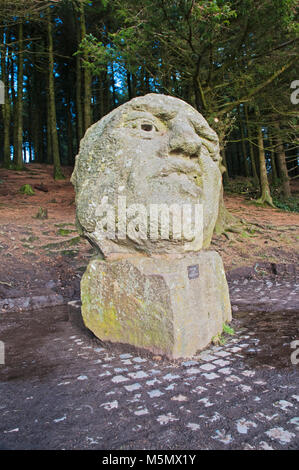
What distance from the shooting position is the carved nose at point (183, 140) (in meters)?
3.18

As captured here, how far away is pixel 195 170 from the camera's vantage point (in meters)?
3.37

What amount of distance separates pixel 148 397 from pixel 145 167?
1.97 metres

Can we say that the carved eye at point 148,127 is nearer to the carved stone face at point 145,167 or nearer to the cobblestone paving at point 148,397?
the carved stone face at point 145,167

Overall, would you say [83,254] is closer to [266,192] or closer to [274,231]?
[274,231]

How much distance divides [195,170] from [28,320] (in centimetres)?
295

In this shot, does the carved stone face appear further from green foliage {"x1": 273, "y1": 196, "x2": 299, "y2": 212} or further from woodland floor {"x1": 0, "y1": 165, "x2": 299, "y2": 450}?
green foliage {"x1": 273, "y1": 196, "x2": 299, "y2": 212}

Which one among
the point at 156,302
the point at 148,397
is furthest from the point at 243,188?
the point at 148,397

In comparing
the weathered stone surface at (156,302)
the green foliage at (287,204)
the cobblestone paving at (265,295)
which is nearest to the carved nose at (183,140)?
the weathered stone surface at (156,302)

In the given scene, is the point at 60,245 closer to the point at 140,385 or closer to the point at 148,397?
the point at 140,385

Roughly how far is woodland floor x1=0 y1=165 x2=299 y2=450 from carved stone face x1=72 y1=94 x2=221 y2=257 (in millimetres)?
1069

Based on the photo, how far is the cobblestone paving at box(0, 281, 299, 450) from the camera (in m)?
1.77

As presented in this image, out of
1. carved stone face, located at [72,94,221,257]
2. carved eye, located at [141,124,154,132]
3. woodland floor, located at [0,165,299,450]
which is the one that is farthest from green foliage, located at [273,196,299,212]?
carved eye, located at [141,124,154,132]

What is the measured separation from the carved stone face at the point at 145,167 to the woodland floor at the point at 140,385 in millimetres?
1069

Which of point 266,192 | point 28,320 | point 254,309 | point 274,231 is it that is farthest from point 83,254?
point 266,192
